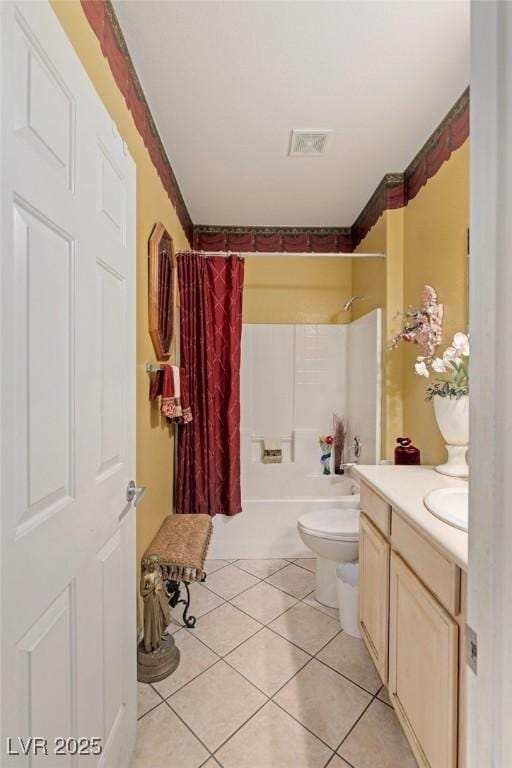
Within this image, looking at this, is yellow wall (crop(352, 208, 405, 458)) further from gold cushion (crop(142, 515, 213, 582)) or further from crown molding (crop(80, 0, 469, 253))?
gold cushion (crop(142, 515, 213, 582))

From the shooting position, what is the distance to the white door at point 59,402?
61 cm

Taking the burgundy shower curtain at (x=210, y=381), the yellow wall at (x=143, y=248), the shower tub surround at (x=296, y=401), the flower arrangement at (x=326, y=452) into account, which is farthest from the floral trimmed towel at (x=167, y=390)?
the flower arrangement at (x=326, y=452)

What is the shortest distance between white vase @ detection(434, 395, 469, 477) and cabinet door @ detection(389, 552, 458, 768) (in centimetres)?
55

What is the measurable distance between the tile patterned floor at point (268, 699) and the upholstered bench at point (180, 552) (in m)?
0.24

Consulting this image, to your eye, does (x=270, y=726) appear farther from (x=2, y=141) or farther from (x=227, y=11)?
(x=227, y=11)

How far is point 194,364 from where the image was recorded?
8.45 feet

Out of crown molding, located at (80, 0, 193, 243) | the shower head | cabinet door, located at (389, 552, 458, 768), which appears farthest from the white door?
the shower head

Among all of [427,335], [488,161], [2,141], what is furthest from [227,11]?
[427,335]

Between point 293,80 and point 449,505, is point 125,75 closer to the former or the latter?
point 293,80

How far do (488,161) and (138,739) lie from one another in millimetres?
1931

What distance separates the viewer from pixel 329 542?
2.00 metres

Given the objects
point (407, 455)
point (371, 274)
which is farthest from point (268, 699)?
point (371, 274)

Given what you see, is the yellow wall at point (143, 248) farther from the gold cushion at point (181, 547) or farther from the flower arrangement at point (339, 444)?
the flower arrangement at point (339, 444)

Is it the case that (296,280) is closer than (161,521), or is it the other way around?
(161,521)
